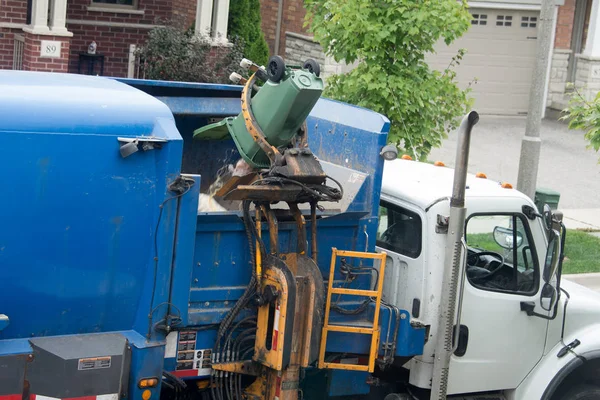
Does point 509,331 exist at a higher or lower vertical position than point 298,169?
lower

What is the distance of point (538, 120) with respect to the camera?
35.9 feet

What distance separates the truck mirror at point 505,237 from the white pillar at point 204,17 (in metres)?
10.5

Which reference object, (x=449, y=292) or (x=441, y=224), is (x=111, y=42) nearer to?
(x=441, y=224)

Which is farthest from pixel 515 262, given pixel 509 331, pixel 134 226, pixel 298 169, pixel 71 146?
pixel 71 146

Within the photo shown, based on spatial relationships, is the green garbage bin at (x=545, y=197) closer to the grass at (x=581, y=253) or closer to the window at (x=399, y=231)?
the grass at (x=581, y=253)

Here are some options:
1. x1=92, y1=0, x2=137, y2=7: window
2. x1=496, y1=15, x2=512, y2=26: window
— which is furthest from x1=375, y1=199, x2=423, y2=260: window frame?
x1=496, y1=15, x2=512, y2=26: window

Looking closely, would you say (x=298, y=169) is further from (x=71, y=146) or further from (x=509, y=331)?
(x=509, y=331)

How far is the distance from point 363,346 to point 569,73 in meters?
20.3

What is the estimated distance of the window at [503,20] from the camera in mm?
23094

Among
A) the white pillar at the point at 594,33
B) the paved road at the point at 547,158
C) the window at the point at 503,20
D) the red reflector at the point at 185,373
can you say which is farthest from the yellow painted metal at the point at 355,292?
the white pillar at the point at 594,33

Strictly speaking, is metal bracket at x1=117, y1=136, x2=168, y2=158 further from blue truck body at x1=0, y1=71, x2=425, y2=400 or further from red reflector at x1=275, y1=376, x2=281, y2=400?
red reflector at x1=275, y1=376, x2=281, y2=400

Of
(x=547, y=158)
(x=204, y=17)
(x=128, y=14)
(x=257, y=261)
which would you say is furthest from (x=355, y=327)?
(x=547, y=158)

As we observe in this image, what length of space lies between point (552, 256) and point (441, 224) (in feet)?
2.44

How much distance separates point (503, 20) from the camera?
23.1m
